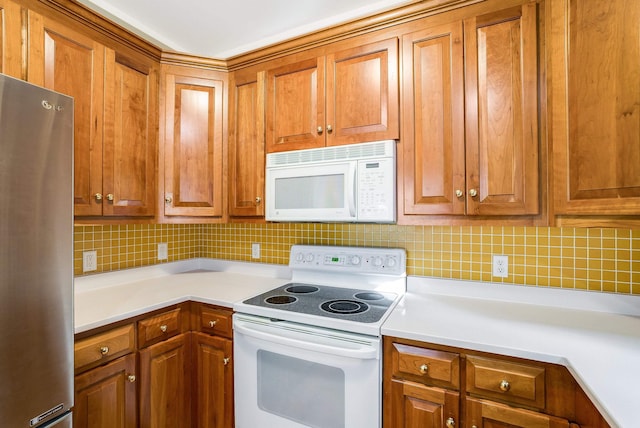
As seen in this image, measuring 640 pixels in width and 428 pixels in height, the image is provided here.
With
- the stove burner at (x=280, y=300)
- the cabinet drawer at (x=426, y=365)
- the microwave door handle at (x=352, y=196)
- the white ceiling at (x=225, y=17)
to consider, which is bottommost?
the cabinet drawer at (x=426, y=365)

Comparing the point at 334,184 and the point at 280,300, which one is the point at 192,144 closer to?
the point at 334,184

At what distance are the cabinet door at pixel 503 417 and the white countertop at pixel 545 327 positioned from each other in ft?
0.66

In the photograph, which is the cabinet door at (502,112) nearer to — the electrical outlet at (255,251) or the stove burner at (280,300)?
the stove burner at (280,300)

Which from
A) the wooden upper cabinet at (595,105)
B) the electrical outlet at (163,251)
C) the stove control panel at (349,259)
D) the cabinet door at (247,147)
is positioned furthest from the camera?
the electrical outlet at (163,251)

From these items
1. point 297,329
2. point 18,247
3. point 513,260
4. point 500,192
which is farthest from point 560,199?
point 18,247

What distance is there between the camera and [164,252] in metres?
2.24

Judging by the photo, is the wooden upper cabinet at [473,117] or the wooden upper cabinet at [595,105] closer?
the wooden upper cabinet at [595,105]

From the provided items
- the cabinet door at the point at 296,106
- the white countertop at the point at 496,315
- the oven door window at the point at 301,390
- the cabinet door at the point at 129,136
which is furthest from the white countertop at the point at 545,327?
the cabinet door at the point at 129,136

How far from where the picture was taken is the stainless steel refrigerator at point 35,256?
84 cm

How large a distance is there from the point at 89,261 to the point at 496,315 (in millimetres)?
2204

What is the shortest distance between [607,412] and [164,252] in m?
2.39

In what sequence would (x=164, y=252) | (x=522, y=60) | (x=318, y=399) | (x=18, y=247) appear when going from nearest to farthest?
(x=18, y=247) < (x=522, y=60) < (x=318, y=399) < (x=164, y=252)

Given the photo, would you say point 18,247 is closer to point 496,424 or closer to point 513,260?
point 496,424

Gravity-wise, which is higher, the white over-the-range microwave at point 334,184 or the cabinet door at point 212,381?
the white over-the-range microwave at point 334,184
